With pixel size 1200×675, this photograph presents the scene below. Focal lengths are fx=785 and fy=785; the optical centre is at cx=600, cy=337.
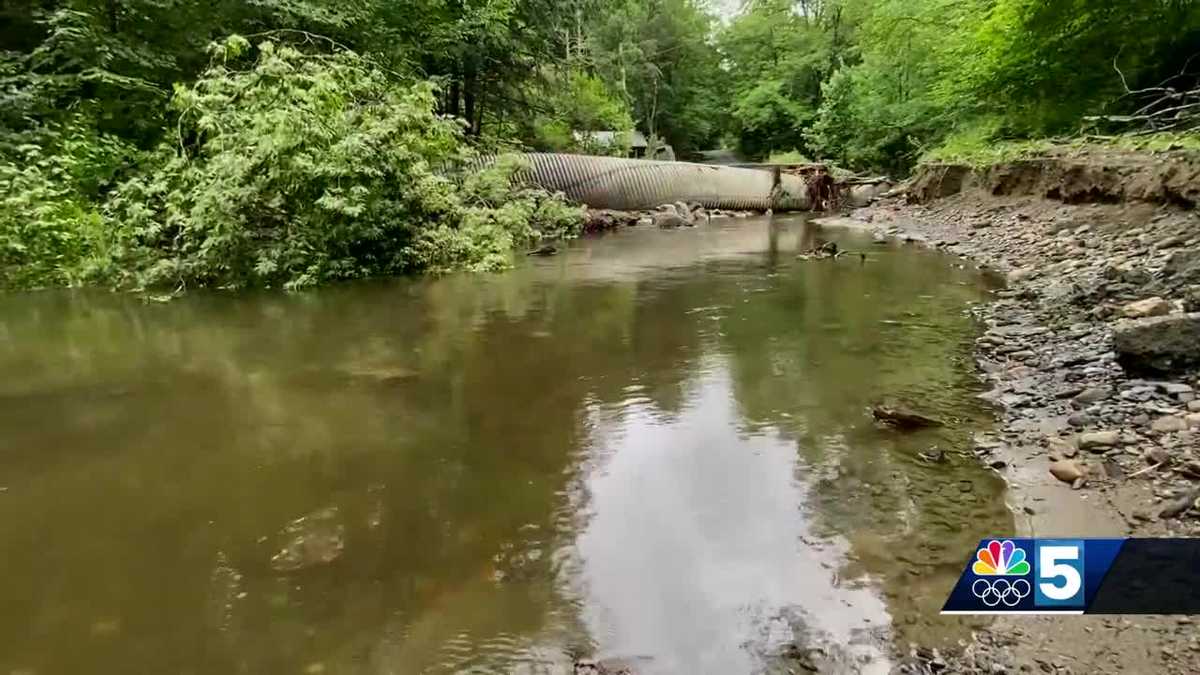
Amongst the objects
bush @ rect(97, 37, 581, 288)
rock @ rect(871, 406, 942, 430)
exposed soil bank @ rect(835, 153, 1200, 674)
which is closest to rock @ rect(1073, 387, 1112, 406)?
exposed soil bank @ rect(835, 153, 1200, 674)

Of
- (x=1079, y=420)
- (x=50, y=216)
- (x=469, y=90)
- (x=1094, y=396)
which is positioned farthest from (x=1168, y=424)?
(x=469, y=90)

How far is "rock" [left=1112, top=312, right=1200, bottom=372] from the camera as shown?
14.9 ft

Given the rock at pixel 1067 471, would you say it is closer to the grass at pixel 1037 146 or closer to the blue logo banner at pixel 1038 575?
the blue logo banner at pixel 1038 575

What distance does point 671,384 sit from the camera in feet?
19.6


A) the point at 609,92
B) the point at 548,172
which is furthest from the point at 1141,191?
the point at 609,92

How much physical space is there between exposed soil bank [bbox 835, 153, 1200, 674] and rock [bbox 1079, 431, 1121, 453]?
0.01m

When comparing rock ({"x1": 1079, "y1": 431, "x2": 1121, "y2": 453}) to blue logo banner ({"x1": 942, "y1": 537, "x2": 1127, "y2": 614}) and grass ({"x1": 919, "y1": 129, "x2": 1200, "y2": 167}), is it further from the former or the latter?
grass ({"x1": 919, "y1": 129, "x2": 1200, "y2": 167})

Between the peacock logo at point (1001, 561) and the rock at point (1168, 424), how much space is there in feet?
6.40

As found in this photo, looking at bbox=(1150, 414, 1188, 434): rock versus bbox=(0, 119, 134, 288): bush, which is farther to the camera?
bbox=(0, 119, 134, 288): bush

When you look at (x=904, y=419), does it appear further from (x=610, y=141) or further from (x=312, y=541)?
(x=610, y=141)

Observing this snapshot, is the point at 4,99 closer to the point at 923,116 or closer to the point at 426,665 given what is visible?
the point at 426,665

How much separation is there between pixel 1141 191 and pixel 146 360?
35.3ft

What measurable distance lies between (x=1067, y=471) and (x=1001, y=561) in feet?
4.91

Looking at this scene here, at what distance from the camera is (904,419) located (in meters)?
4.79
